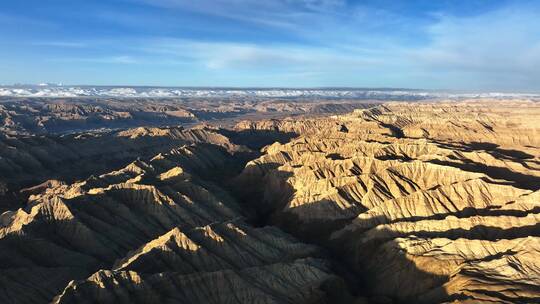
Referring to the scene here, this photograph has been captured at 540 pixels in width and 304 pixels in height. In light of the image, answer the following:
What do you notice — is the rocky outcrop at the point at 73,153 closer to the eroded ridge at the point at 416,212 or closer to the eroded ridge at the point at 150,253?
the eroded ridge at the point at 150,253

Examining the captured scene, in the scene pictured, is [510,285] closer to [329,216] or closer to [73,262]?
[329,216]

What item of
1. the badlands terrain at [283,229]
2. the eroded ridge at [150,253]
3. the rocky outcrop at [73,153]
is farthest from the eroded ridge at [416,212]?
the rocky outcrop at [73,153]

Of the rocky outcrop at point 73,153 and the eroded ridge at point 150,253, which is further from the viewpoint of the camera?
the rocky outcrop at point 73,153

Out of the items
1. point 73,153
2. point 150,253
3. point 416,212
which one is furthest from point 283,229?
point 73,153

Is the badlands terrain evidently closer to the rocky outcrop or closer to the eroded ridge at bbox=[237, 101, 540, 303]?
the eroded ridge at bbox=[237, 101, 540, 303]

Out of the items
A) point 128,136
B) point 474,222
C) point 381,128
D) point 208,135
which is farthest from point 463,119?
point 474,222

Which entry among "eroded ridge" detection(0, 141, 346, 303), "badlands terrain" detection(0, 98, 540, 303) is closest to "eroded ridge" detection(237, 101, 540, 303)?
"badlands terrain" detection(0, 98, 540, 303)

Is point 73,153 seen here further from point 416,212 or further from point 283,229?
point 416,212
